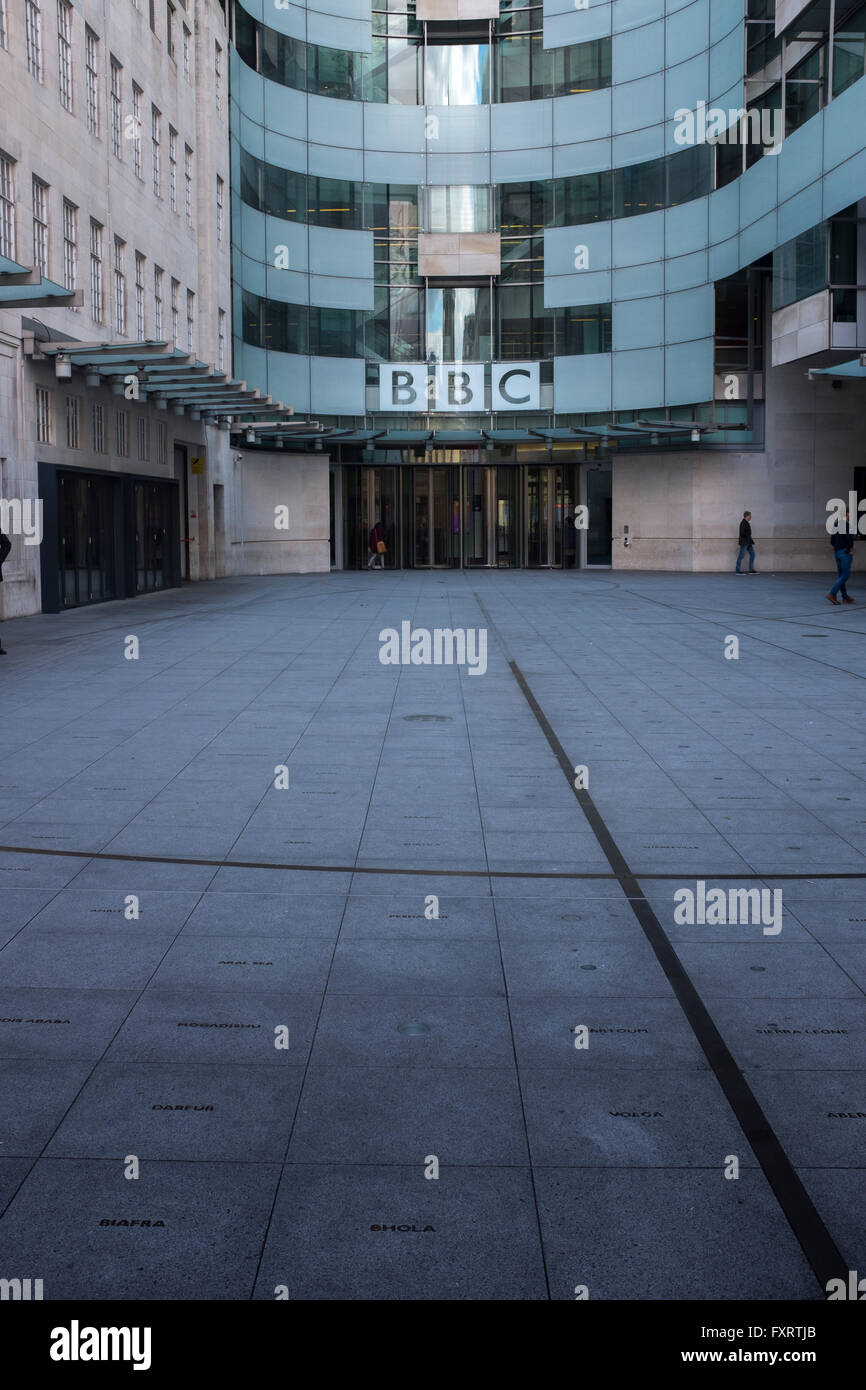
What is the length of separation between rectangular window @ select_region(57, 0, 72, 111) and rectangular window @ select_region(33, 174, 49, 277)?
237 centimetres

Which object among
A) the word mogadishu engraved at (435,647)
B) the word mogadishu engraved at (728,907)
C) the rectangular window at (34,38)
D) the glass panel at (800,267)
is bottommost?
the word mogadishu engraved at (728,907)

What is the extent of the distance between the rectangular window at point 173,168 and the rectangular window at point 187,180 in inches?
46.8

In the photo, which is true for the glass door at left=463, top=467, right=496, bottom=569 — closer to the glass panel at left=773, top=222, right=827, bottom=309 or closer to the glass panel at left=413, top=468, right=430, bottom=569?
the glass panel at left=413, top=468, right=430, bottom=569

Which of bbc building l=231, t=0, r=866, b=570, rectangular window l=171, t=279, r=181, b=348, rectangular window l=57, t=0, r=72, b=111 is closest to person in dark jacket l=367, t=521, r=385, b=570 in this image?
bbc building l=231, t=0, r=866, b=570

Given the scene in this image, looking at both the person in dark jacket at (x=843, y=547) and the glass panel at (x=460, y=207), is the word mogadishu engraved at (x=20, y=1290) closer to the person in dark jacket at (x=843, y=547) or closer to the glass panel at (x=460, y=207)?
the person in dark jacket at (x=843, y=547)

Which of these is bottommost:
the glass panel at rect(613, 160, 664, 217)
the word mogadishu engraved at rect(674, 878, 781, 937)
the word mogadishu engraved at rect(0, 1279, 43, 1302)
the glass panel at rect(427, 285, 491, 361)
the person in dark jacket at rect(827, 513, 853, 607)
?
the word mogadishu engraved at rect(0, 1279, 43, 1302)

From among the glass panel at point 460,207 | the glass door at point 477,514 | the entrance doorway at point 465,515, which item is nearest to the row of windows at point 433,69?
the glass panel at point 460,207

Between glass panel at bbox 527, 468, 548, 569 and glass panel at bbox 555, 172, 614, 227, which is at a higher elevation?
glass panel at bbox 555, 172, 614, 227

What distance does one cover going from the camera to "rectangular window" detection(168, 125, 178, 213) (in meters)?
38.8

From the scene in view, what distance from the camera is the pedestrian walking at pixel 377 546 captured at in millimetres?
51466

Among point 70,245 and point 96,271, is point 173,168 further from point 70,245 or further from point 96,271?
point 70,245

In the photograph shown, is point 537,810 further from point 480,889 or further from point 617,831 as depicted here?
point 480,889

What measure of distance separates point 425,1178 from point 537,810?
5.81 m
